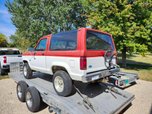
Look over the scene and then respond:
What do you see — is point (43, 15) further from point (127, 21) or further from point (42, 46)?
point (42, 46)

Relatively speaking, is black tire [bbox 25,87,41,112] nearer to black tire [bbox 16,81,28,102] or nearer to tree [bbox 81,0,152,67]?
black tire [bbox 16,81,28,102]

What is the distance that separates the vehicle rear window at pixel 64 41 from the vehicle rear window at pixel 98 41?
0.41 m

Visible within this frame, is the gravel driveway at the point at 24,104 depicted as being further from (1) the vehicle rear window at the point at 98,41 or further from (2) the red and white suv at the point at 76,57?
(1) the vehicle rear window at the point at 98,41

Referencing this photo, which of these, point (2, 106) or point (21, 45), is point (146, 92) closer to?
point (2, 106)

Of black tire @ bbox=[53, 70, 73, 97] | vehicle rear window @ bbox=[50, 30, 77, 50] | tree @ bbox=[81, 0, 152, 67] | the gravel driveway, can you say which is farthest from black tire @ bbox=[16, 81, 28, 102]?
tree @ bbox=[81, 0, 152, 67]

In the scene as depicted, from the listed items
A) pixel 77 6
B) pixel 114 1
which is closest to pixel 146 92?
pixel 114 1

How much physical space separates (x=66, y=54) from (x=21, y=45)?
2182cm

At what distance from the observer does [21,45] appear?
80.8ft

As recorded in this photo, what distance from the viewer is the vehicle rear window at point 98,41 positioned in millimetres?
4517

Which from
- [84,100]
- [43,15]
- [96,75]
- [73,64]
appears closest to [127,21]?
[43,15]

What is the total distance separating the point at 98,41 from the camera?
5008 millimetres

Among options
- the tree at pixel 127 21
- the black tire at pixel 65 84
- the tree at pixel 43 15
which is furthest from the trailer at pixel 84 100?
the tree at pixel 43 15

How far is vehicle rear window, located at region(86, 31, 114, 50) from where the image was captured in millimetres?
4517

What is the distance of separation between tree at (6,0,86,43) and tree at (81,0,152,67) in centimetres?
386
